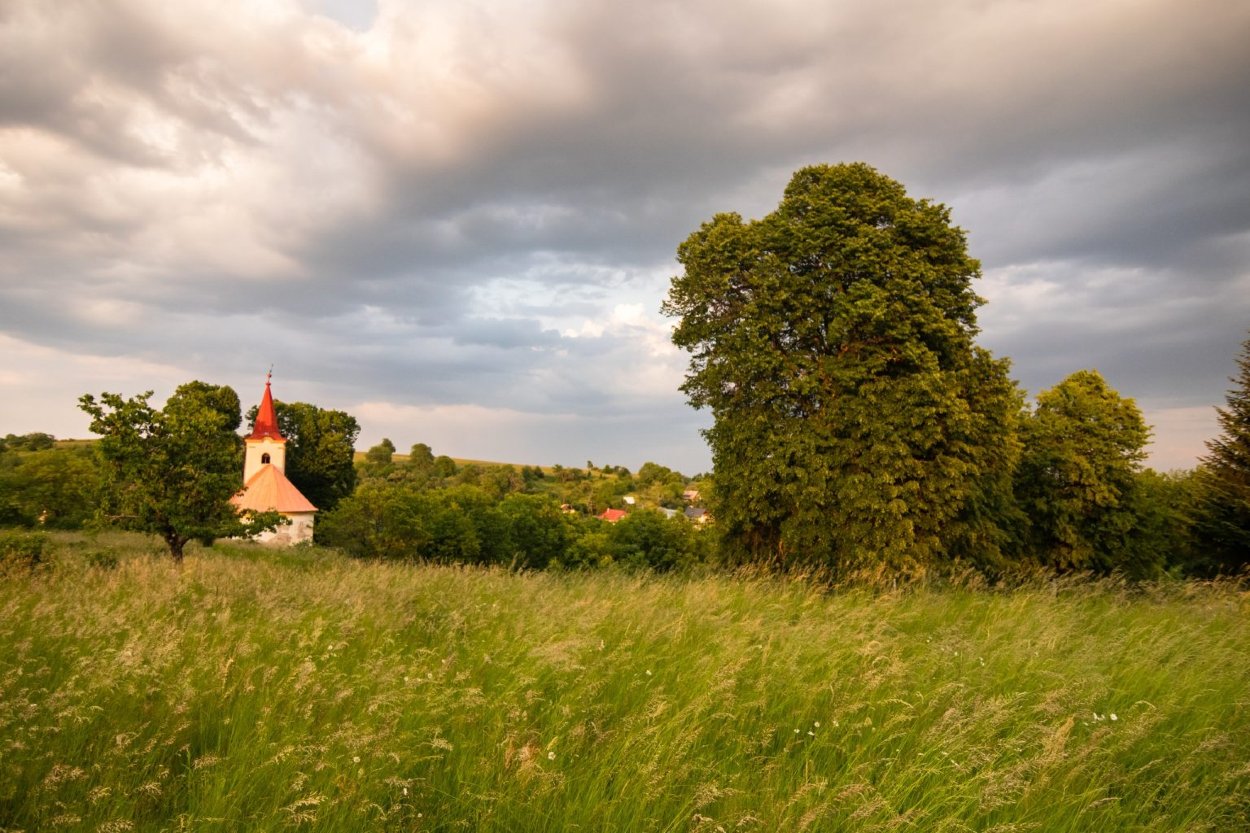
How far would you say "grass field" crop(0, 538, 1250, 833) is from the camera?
2984 mm

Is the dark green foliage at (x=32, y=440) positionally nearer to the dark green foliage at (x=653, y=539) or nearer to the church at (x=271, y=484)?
the church at (x=271, y=484)

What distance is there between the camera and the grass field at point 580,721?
2.98m

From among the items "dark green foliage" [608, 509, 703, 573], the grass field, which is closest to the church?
"dark green foliage" [608, 509, 703, 573]

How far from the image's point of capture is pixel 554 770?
3174mm

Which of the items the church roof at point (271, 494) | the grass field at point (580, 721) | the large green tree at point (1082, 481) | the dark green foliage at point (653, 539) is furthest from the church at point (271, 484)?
the grass field at point (580, 721)

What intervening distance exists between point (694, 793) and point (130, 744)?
8.84 ft

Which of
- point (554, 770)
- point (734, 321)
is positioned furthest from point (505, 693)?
point (734, 321)

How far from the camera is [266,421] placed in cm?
7012

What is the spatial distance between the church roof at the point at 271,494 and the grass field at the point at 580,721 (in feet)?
203

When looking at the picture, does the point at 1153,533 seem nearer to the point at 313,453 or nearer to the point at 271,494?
the point at 271,494

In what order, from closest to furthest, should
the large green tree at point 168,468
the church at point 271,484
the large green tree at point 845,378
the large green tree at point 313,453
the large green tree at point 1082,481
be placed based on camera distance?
the large green tree at point 845,378 → the large green tree at point 168,468 → the large green tree at point 1082,481 → the church at point 271,484 → the large green tree at point 313,453

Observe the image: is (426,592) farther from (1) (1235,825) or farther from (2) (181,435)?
(2) (181,435)

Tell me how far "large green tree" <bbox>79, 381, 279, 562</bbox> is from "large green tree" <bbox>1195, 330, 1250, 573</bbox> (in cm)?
3528

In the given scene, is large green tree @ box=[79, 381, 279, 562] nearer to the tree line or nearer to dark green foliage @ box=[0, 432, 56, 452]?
the tree line
